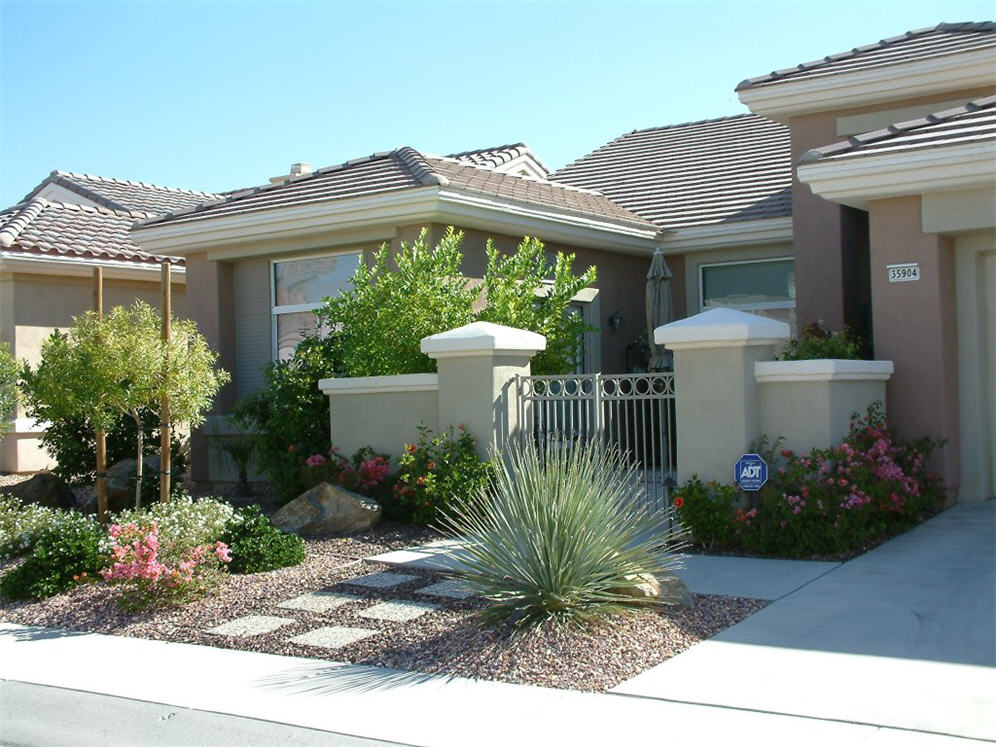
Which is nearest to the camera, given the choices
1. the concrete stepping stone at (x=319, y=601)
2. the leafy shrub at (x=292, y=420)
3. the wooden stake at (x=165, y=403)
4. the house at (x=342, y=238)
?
the concrete stepping stone at (x=319, y=601)

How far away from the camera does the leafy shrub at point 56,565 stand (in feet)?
28.2

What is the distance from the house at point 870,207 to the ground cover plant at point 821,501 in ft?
3.25

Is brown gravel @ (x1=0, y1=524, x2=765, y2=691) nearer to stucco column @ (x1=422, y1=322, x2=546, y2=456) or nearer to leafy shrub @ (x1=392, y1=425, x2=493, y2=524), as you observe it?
leafy shrub @ (x1=392, y1=425, x2=493, y2=524)

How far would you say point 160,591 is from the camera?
7867 mm

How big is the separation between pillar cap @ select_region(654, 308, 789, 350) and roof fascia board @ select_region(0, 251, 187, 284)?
9.49 meters

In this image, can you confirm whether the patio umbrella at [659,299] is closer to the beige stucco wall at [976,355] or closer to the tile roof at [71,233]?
the beige stucco wall at [976,355]

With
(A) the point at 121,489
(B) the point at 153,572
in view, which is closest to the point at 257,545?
(B) the point at 153,572

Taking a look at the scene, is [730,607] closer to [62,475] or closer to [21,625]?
[21,625]

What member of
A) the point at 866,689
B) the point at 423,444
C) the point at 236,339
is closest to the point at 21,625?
A: the point at 423,444

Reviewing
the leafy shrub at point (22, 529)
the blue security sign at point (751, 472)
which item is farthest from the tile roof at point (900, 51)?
the leafy shrub at point (22, 529)

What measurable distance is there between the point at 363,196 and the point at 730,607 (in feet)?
23.1

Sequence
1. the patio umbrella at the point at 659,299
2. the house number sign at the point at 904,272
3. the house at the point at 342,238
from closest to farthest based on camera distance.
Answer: the house number sign at the point at 904,272, the house at the point at 342,238, the patio umbrella at the point at 659,299

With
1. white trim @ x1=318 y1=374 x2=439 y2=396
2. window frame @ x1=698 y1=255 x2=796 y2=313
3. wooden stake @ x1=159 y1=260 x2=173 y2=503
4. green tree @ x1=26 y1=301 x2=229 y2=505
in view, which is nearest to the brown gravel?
wooden stake @ x1=159 y1=260 x2=173 y2=503

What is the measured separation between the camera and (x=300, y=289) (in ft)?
45.8
